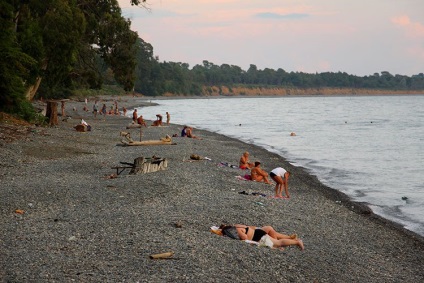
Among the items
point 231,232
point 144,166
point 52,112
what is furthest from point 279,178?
point 52,112

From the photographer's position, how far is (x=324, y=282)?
34.0 feet

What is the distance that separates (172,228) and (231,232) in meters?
1.19

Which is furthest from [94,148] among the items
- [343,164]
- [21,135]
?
[343,164]

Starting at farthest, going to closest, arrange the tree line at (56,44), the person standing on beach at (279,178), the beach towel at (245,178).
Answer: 1. the tree line at (56,44)
2. the beach towel at (245,178)
3. the person standing on beach at (279,178)

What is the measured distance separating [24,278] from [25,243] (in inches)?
74.3

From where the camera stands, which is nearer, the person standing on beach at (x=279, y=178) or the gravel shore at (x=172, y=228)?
the gravel shore at (x=172, y=228)

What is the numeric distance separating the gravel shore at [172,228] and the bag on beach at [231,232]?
0.25 meters

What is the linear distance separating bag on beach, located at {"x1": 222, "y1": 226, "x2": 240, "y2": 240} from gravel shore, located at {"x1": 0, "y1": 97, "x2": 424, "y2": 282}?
25 centimetres

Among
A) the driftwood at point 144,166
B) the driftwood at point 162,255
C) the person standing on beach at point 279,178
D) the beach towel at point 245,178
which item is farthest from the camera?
the beach towel at point 245,178

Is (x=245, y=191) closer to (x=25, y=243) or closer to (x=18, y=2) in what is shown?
(x=25, y=243)

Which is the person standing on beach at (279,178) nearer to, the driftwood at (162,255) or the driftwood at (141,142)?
the driftwood at (162,255)

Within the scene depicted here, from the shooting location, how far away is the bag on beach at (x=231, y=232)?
1192cm

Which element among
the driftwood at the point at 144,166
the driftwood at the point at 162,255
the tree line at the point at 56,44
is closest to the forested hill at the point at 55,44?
the tree line at the point at 56,44

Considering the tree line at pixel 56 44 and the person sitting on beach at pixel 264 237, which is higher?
the tree line at pixel 56 44
